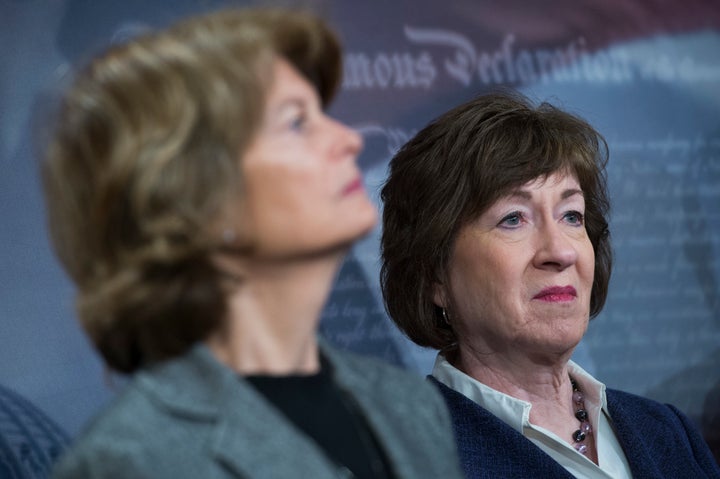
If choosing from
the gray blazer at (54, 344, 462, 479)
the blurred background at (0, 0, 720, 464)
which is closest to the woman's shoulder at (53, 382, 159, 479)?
the gray blazer at (54, 344, 462, 479)

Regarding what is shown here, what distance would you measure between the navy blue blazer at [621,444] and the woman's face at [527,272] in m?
0.18

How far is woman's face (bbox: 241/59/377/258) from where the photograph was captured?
1354 millimetres

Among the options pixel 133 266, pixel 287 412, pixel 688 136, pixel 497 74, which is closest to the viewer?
→ pixel 133 266

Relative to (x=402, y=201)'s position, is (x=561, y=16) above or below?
above

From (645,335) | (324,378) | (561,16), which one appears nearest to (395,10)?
(561,16)

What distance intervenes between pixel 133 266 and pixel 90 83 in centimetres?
24

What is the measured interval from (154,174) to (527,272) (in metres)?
1.26

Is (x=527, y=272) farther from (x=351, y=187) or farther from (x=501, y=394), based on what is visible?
(x=351, y=187)

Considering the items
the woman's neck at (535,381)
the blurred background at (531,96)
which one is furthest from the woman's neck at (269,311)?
the blurred background at (531,96)

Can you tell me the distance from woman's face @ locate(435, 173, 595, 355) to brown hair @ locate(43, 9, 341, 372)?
111 centimetres

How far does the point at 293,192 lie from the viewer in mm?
1354

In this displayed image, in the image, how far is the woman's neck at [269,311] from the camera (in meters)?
1.40

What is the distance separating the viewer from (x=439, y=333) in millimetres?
2568

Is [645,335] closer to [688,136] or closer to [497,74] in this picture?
[688,136]
